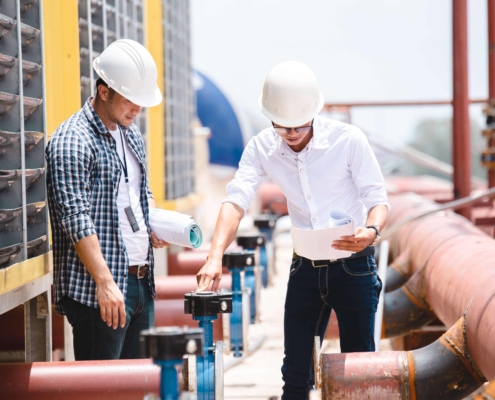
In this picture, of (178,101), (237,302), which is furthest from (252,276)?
(178,101)

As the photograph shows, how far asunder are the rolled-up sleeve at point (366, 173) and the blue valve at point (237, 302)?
181cm

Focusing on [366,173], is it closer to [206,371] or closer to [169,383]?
[206,371]

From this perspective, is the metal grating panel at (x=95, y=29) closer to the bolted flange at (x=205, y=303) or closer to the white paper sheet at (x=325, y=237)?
the white paper sheet at (x=325, y=237)

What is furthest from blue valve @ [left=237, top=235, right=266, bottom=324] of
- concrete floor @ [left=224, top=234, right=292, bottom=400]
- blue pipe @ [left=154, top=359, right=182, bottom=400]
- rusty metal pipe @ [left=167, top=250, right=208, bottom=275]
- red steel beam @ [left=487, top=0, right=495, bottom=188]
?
red steel beam @ [left=487, top=0, right=495, bottom=188]

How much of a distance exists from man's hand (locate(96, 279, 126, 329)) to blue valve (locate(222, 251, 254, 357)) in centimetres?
187

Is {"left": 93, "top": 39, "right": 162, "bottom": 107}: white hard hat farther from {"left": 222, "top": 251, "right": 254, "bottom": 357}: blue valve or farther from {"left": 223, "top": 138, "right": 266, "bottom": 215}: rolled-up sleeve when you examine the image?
{"left": 222, "top": 251, "right": 254, "bottom": 357}: blue valve

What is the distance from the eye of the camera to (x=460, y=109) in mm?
8031

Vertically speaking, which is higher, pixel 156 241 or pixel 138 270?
pixel 156 241

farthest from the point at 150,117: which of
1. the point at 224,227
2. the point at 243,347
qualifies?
the point at 224,227

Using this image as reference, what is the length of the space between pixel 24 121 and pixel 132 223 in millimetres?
721

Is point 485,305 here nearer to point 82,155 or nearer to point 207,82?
point 82,155

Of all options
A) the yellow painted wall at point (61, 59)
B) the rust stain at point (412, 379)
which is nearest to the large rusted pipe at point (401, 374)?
the rust stain at point (412, 379)

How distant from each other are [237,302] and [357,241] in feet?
6.66

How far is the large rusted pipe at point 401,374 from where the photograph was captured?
3.27 metres
